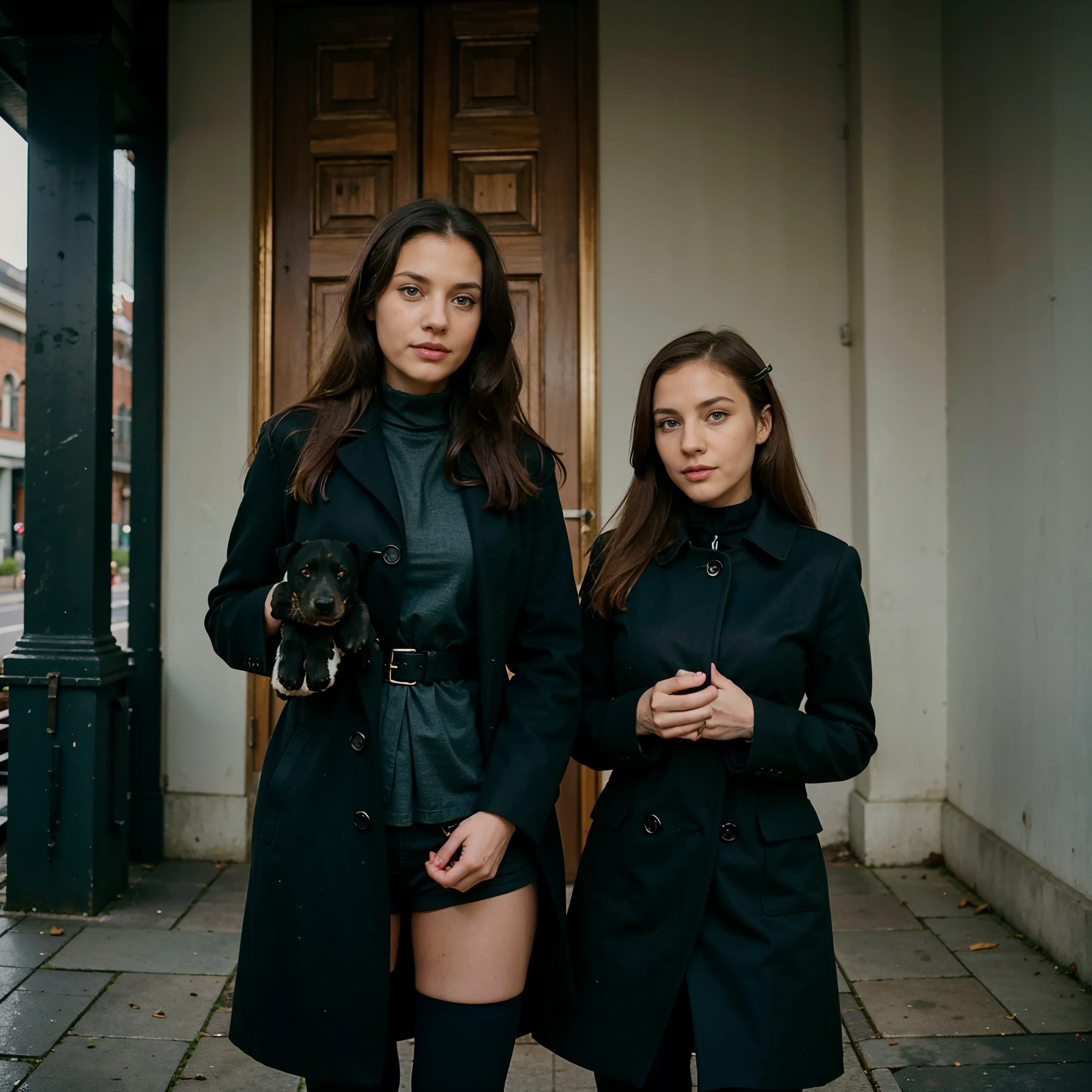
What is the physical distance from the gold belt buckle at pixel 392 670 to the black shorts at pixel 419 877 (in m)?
0.22

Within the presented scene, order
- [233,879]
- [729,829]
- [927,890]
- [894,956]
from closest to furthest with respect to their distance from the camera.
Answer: [729,829]
[894,956]
[927,890]
[233,879]

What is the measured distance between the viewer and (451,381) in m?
1.80

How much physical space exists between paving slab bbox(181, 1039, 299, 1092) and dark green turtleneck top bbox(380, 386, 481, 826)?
4.65 feet

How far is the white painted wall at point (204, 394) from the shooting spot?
4367 mm

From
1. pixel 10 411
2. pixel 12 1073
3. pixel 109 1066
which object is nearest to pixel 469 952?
pixel 109 1066

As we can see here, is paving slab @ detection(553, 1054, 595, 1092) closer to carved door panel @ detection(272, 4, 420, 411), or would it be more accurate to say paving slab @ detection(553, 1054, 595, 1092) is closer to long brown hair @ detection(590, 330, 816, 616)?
long brown hair @ detection(590, 330, 816, 616)

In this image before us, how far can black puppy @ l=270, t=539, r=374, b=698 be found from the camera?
4.71 ft

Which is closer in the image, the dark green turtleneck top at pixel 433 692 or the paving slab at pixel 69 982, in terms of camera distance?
the dark green turtleneck top at pixel 433 692

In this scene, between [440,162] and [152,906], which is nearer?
[152,906]

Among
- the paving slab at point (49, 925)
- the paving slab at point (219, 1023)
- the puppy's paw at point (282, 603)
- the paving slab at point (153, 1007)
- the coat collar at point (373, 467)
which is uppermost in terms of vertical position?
the coat collar at point (373, 467)

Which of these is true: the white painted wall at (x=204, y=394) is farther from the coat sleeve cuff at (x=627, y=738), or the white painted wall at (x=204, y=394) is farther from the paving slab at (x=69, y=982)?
the coat sleeve cuff at (x=627, y=738)

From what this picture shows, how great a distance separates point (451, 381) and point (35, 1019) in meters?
2.36

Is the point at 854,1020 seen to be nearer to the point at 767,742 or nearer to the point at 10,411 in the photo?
the point at 767,742

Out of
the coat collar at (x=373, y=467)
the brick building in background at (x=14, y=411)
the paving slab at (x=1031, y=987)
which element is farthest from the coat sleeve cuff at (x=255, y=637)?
the brick building in background at (x=14, y=411)
